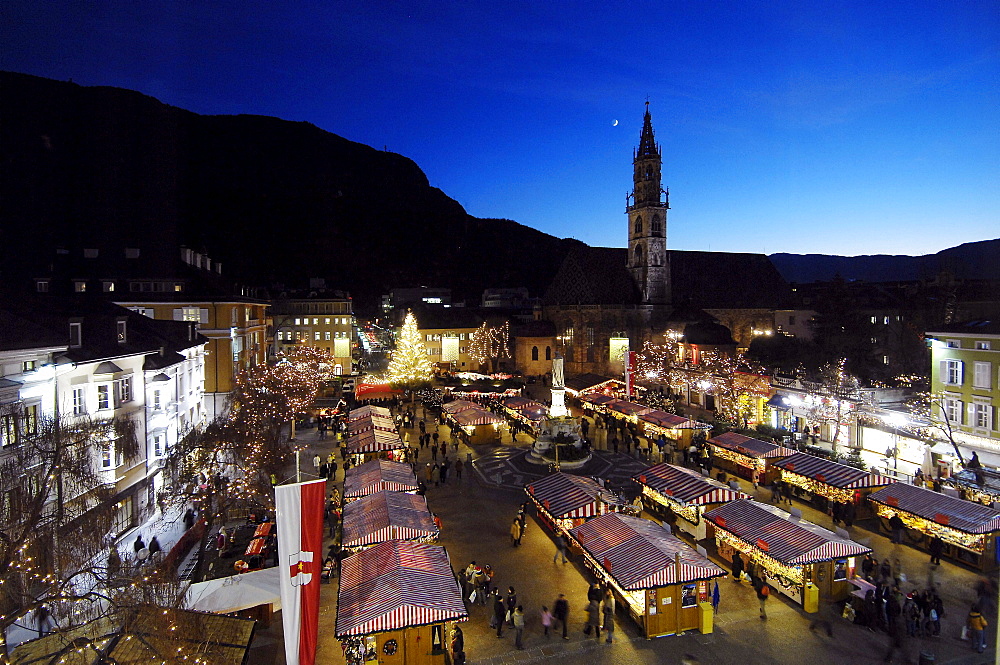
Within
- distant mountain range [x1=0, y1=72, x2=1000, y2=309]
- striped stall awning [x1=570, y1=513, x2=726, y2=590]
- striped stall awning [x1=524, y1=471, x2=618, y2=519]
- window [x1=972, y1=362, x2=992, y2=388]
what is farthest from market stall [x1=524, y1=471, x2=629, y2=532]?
distant mountain range [x1=0, y1=72, x2=1000, y2=309]

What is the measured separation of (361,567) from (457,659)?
3.14m

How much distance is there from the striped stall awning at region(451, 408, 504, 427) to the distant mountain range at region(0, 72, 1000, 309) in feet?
196

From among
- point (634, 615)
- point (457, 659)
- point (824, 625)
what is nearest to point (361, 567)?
point (457, 659)

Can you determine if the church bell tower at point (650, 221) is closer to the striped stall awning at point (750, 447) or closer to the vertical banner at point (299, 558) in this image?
the striped stall awning at point (750, 447)

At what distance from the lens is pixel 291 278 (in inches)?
5782

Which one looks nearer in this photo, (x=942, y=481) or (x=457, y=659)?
(x=457, y=659)

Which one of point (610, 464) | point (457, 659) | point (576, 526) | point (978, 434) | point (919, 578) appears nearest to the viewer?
point (457, 659)

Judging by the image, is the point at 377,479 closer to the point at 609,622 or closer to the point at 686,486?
the point at 609,622

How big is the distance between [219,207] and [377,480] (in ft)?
536

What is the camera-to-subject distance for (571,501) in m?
18.2

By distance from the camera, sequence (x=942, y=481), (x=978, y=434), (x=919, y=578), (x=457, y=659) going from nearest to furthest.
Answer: (x=457, y=659) < (x=919, y=578) < (x=942, y=481) < (x=978, y=434)

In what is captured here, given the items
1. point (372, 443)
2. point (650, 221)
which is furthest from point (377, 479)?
point (650, 221)

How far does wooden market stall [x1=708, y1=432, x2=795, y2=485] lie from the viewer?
2475 centimetres

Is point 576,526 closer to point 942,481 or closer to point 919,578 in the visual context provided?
point 919,578
